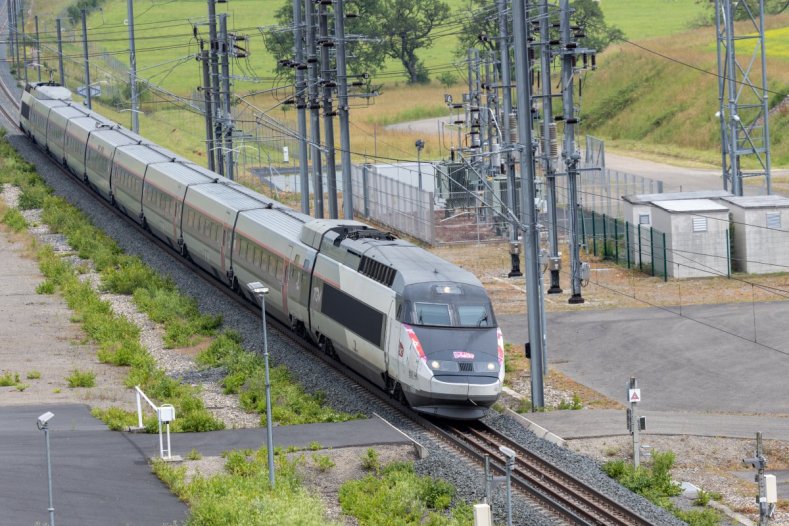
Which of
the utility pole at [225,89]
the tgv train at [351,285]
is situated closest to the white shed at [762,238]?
the tgv train at [351,285]

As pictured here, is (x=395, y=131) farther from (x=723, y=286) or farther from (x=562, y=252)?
(x=723, y=286)

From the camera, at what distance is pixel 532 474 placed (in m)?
26.8

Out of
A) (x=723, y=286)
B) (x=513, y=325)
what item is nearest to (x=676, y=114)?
(x=723, y=286)

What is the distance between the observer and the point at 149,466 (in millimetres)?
27422

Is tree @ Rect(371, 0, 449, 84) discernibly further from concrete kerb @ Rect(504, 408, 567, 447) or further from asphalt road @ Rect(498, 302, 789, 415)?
concrete kerb @ Rect(504, 408, 567, 447)

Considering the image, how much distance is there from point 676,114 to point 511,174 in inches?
2025

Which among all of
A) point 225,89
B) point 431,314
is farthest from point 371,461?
point 225,89

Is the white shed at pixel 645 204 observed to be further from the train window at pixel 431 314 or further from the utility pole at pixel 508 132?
the train window at pixel 431 314

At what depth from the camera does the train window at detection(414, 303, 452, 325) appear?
96.7ft

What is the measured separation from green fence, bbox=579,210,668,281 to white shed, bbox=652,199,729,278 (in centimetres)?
53

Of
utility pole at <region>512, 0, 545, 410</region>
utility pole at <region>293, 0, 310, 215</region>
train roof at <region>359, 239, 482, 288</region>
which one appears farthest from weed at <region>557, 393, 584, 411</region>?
utility pole at <region>293, 0, 310, 215</region>

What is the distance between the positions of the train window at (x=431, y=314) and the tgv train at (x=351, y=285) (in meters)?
0.02

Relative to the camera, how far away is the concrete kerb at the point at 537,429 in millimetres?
29766

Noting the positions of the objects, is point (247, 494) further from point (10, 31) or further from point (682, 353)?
point (10, 31)
